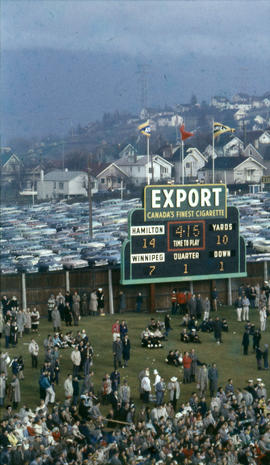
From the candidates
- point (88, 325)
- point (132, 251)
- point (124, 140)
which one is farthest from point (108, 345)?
point (124, 140)

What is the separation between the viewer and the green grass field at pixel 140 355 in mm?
23250

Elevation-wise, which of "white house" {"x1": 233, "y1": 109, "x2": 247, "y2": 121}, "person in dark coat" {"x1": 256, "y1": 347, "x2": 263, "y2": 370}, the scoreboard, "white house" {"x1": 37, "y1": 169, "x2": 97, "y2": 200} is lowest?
"person in dark coat" {"x1": 256, "y1": 347, "x2": 263, "y2": 370}

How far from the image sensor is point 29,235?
51.6 meters

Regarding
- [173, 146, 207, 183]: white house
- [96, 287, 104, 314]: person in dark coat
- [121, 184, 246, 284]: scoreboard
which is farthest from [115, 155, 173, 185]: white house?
[96, 287, 104, 314]: person in dark coat

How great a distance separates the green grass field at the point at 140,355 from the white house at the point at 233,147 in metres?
22.5

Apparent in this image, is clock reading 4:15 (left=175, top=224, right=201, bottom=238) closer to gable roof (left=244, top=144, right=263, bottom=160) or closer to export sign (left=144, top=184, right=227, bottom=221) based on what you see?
export sign (left=144, top=184, right=227, bottom=221)

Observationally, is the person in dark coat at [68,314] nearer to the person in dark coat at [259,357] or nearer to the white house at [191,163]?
the person in dark coat at [259,357]

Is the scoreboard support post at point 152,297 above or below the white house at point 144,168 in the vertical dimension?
below

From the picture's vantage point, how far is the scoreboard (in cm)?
2967

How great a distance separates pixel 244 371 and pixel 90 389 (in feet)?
19.3

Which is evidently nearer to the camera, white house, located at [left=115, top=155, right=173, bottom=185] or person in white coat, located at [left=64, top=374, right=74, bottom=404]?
person in white coat, located at [left=64, top=374, right=74, bottom=404]

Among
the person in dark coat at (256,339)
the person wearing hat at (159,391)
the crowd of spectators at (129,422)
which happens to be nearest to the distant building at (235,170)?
the person in dark coat at (256,339)

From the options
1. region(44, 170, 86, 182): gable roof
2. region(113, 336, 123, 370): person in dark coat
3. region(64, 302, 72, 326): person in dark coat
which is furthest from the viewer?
region(44, 170, 86, 182): gable roof

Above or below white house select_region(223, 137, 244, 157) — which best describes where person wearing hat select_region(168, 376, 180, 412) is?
below
